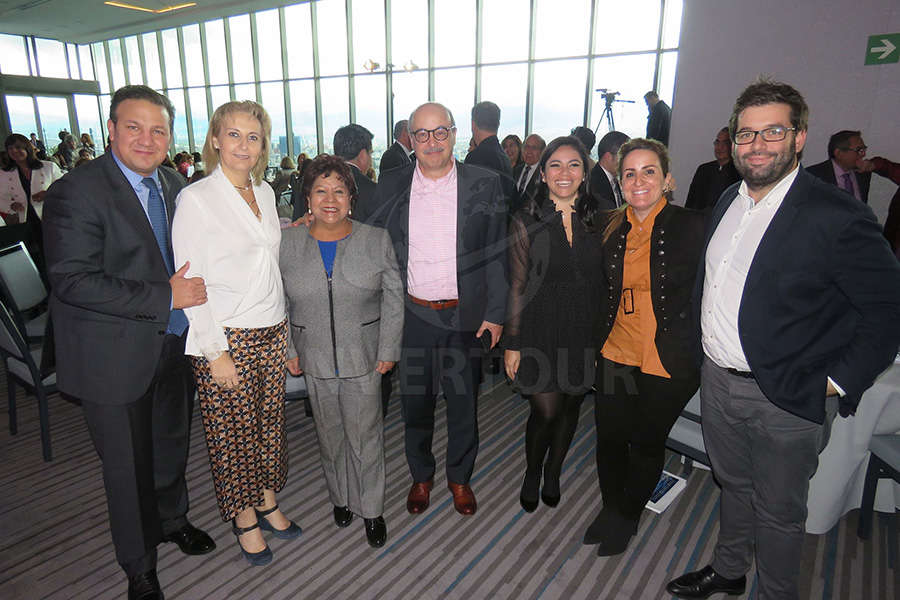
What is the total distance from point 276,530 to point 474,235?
5.51 feet

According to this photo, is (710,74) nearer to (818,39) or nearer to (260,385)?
(818,39)

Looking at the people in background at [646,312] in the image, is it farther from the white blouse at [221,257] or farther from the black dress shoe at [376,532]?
the white blouse at [221,257]

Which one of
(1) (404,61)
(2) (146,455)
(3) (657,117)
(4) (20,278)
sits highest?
(1) (404,61)

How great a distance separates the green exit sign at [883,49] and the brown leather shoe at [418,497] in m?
6.59

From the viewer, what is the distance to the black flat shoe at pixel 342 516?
2520 millimetres

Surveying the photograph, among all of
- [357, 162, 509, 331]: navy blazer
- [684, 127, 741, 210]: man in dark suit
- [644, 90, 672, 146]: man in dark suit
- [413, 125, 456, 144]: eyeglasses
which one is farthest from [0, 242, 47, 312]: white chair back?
[644, 90, 672, 146]: man in dark suit

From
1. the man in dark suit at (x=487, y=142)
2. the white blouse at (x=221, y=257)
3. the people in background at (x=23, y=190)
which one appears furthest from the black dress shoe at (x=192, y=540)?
the people in background at (x=23, y=190)

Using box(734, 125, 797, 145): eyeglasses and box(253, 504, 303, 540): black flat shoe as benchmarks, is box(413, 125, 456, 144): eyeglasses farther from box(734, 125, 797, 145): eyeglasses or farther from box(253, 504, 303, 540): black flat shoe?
box(253, 504, 303, 540): black flat shoe

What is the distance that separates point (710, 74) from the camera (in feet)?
21.7

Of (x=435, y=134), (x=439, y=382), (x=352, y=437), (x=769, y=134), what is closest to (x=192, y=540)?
(x=352, y=437)

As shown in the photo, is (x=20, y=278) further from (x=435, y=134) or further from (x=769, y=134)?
(x=769, y=134)

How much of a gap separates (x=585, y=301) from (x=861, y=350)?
0.94 meters

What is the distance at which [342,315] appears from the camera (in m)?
2.09

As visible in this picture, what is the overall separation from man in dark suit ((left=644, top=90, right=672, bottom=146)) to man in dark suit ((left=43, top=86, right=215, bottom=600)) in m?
6.65
